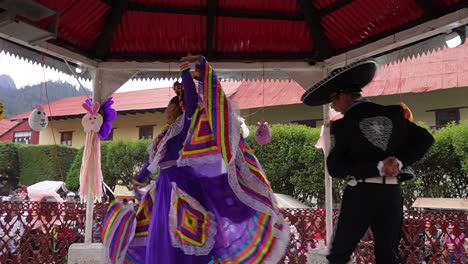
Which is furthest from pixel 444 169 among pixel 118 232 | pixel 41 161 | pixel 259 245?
pixel 41 161

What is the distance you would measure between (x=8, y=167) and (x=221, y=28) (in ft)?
85.4

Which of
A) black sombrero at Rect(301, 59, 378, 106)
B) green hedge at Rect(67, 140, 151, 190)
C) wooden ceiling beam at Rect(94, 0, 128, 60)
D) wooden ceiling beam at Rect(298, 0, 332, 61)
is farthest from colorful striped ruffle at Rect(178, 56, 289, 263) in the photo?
green hedge at Rect(67, 140, 151, 190)

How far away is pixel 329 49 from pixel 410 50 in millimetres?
1235

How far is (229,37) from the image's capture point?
6109mm

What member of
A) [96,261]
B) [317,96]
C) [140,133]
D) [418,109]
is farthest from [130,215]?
[140,133]

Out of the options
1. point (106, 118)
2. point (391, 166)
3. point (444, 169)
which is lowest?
point (444, 169)

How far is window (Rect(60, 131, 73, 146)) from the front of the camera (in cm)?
2786

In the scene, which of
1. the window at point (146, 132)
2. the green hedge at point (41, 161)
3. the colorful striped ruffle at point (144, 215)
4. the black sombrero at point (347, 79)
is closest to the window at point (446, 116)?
the window at point (146, 132)

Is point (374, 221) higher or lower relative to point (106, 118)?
lower

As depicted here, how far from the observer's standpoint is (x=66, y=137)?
28078 mm

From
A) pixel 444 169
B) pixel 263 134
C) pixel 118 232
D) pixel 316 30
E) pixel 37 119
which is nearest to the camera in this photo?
pixel 118 232

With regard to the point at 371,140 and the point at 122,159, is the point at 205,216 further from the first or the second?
the point at 122,159

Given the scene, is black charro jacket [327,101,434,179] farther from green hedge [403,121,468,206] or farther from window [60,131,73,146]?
window [60,131,73,146]

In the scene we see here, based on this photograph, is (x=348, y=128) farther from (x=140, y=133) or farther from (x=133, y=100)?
(x=133, y=100)
